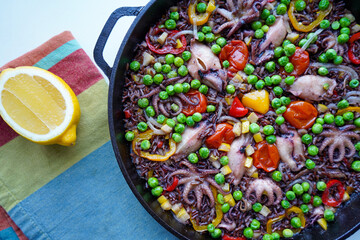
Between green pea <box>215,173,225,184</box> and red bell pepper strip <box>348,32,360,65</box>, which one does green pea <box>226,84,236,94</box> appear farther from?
red bell pepper strip <box>348,32,360,65</box>

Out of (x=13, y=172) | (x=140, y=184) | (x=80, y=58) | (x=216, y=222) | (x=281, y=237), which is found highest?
(x=80, y=58)

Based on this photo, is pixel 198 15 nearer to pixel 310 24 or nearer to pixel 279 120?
pixel 310 24

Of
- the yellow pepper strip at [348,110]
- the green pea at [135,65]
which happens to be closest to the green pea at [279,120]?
the yellow pepper strip at [348,110]

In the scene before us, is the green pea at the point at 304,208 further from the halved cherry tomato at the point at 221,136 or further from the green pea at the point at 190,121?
the green pea at the point at 190,121

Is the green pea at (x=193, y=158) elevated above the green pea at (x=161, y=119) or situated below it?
below

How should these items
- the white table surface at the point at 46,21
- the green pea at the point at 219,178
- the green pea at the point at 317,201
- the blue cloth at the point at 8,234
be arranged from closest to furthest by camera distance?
the green pea at the point at 219,178
the green pea at the point at 317,201
the blue cloth at the point at 8,234
the white table surface at the point at 46,21

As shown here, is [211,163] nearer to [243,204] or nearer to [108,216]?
[243,204]

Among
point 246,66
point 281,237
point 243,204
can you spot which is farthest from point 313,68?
point 281,237
